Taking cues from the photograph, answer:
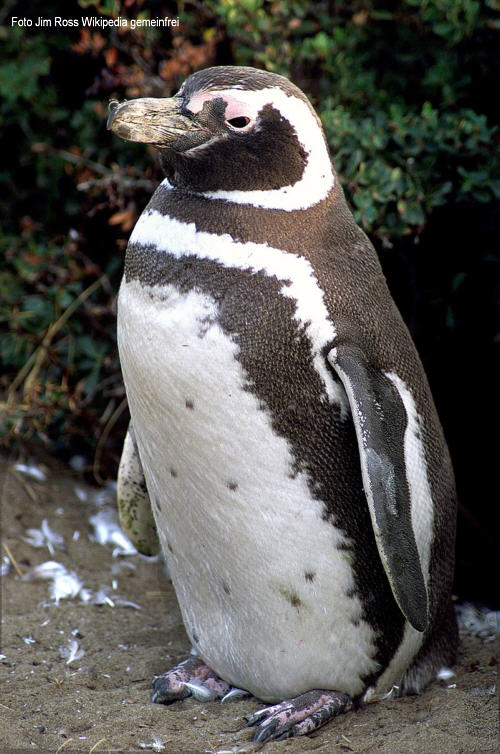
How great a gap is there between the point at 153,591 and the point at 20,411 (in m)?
1.00

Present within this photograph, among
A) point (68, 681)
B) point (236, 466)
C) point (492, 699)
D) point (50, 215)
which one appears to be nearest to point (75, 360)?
point (50, 215)

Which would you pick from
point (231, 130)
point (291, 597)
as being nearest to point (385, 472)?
point (291, 597)

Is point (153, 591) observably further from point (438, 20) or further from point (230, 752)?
point (438, 20)

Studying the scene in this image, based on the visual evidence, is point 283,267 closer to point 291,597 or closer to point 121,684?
point 291,597

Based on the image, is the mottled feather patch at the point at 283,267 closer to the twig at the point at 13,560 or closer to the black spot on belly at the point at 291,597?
the black spot on belly at the point at 291,597

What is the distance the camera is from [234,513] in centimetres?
191

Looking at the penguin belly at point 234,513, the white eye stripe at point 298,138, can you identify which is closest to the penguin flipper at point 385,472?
the penguin belly at point 234,513

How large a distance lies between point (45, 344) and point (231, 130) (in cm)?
190

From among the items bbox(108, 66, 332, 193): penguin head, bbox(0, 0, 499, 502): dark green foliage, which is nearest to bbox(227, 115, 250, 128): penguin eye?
bbox(108, 66, 332, 193): penguin head

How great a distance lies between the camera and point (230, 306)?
1.79 meters

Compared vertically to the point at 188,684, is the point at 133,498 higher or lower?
higher

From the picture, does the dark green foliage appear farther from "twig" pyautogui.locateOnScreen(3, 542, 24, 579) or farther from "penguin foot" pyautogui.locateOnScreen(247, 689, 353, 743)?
"penguin foot" pyautogui.locateOnScreen(247, 689, 353, 743)

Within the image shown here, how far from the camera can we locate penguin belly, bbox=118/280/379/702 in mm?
1815

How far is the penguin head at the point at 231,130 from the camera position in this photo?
5.82ft
